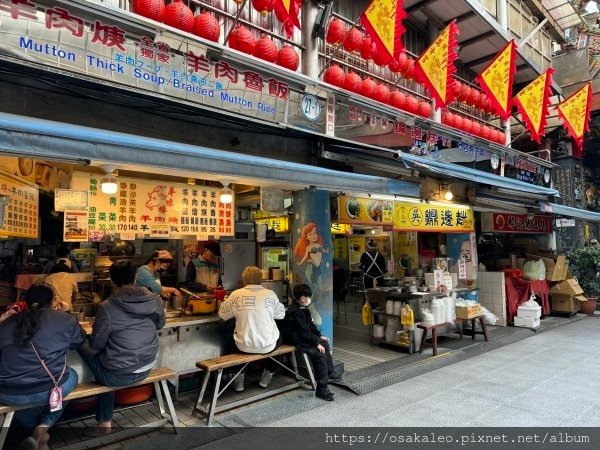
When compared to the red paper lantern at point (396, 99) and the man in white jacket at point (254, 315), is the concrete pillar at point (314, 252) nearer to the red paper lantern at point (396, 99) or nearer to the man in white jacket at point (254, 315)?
the man in white jacket at point (254, 315)

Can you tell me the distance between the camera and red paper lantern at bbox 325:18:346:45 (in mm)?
7336

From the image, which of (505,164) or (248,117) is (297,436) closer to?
(248,117)

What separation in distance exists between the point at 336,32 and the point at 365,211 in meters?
3.30

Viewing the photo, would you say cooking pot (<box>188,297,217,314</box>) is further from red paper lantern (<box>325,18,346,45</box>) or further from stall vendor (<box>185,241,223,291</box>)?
red paper lantern (<box>325,18,346,45</box>)

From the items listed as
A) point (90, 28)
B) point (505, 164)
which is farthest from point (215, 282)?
point (505, 164)

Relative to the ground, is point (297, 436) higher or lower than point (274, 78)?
lower

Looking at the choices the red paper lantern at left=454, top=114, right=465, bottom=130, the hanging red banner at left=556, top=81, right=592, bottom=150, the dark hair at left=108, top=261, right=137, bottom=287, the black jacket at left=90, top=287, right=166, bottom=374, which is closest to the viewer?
the black jacket at left=90, top=287, right=166, bottom=374

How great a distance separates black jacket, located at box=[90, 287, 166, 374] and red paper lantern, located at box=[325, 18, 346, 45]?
5529mm

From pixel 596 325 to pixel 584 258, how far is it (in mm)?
2700

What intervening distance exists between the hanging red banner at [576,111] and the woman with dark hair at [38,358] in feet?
43.2

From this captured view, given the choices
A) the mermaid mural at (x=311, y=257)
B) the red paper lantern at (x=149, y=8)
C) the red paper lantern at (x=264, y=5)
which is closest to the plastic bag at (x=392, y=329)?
the mermaid mural at (x=311, y=257)

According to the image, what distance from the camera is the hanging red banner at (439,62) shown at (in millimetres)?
7965

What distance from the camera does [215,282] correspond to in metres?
10.4

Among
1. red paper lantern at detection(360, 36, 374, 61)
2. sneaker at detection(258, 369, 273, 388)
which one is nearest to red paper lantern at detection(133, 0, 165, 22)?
red paper lantern at detection(360, 36, 374, 61)
